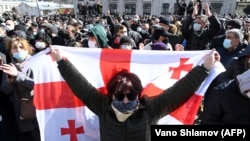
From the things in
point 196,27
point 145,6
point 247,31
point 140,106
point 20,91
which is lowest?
point 20,91

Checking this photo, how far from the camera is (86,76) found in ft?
9.50

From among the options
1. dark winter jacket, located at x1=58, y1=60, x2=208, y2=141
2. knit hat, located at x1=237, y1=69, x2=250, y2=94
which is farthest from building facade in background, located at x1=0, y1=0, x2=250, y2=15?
dark winter jacket, located at x1=58, y1=60, x2=208, y2=141

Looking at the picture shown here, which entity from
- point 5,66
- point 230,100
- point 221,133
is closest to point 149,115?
point 221,133

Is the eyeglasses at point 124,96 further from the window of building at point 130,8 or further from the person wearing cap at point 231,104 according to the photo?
the window of building at point 130,8

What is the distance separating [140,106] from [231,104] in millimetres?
804

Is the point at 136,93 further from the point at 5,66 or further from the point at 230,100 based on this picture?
the point at 5,66

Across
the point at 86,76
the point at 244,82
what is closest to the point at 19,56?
the point at 86,76

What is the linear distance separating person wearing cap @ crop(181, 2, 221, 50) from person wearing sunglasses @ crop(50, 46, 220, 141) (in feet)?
12.4

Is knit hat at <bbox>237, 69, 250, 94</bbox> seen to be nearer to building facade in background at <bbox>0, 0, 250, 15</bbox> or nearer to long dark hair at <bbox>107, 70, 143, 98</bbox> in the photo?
long dark hair at <bbox>107, 70, 143, 98</bbox>

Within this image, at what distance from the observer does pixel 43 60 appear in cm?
296

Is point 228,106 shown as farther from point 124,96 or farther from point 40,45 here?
point 40,45

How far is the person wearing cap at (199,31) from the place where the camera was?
5.98 metres

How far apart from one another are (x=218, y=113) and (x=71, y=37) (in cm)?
487

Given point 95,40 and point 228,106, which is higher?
point 95,40
